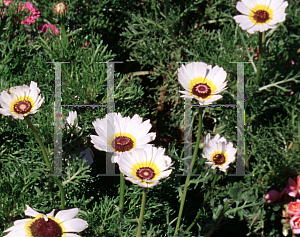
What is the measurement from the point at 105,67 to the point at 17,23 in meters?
0.43

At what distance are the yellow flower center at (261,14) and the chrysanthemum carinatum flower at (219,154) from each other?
0.46 meters

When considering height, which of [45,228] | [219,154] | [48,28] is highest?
[48,28]

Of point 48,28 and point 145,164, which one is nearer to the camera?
point 145,164

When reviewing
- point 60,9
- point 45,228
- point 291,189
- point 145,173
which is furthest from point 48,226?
point 291,189

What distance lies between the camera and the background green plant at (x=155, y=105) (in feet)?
4.08

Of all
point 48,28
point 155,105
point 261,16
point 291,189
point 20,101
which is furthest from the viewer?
point 155,105

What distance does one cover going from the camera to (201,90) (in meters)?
1.01

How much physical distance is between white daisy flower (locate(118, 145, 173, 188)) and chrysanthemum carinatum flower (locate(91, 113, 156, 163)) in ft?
0.14

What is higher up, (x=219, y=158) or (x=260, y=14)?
(x=260, y=14)

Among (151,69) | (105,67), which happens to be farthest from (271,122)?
(105,67)

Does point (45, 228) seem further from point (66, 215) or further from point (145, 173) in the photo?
point (145, 173)

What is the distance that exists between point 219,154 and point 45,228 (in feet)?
1.68

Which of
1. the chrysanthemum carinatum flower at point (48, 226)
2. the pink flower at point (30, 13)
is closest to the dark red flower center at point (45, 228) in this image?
the chrysanthemum carinatum flower at point (48, 226)

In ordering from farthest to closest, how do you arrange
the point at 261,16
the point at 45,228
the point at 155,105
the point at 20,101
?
the point at 155,105 < the point at 261,16 < the point at 20,101 < the point at 45,228
